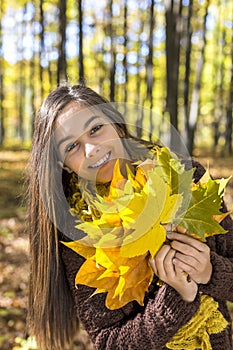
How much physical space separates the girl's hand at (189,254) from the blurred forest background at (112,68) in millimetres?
628

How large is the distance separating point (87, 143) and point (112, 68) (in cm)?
→ 1171

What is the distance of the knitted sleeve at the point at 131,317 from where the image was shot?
167 centimetres

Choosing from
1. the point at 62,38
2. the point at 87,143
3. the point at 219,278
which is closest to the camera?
the point at 219,278

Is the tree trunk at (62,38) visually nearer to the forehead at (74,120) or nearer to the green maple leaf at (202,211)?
the forehead at (74,120)

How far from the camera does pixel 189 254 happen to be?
1.52 m

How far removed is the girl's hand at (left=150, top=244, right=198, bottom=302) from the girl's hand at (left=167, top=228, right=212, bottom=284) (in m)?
0.02

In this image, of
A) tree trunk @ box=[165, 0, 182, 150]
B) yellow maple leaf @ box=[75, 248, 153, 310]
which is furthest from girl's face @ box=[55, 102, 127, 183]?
tree trunk @ box=[165, 0, 182, 150]

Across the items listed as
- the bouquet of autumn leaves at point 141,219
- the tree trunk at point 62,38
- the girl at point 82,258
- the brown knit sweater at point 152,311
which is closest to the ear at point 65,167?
the girl at point 82,258

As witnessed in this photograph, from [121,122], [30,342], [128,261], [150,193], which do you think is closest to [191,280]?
[128,261]

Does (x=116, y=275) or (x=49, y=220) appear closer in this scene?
(x=116, y=275)

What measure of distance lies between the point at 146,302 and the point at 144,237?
556 millimetres

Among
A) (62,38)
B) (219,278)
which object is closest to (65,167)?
(219,278)

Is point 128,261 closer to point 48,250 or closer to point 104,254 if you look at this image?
point 104,254

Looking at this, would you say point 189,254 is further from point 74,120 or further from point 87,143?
point 74,120
